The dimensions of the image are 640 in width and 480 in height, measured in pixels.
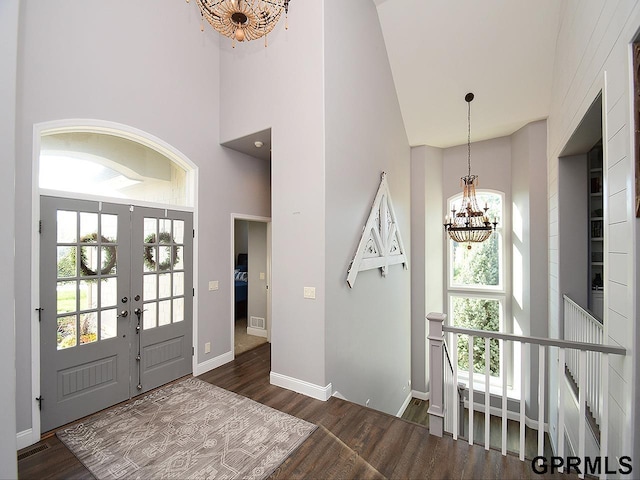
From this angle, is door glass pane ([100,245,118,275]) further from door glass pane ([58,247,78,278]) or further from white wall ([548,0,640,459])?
white wall ([548,0,640,459])

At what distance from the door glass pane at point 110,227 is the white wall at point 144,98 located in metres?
0.59

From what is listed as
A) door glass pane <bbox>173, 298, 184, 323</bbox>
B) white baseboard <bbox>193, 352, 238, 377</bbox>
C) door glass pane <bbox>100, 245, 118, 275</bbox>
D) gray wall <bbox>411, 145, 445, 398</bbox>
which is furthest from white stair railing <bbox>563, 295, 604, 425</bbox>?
door glass pane <bbox>100, 245, 118, 275</bbox>

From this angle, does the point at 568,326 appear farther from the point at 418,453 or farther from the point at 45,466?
the point at 45,466

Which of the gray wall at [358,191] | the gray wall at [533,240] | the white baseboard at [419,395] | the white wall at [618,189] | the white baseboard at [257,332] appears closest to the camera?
the white wall at [618,189]

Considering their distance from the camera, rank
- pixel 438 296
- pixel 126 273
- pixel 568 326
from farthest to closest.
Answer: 1. pixel 438 296
2. pixel 568 326
3. pixel 126 273

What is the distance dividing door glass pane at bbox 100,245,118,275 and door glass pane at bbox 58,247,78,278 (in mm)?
230

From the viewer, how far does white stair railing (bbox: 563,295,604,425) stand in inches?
95.0

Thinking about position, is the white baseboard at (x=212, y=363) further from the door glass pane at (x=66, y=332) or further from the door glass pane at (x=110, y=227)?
the door glass pane at (x=110, y=227)

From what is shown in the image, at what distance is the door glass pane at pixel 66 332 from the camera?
2682 millimetres

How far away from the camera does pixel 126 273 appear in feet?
10.4

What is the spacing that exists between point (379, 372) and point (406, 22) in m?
5.26

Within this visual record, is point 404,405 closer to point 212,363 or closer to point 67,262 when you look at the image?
point 212,363

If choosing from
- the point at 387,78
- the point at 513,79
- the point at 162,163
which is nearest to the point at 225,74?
the point at 162,163

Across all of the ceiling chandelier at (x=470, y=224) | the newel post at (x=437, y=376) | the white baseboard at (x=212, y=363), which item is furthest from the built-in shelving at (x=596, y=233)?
the white baseboard at (x=212, y=363)
